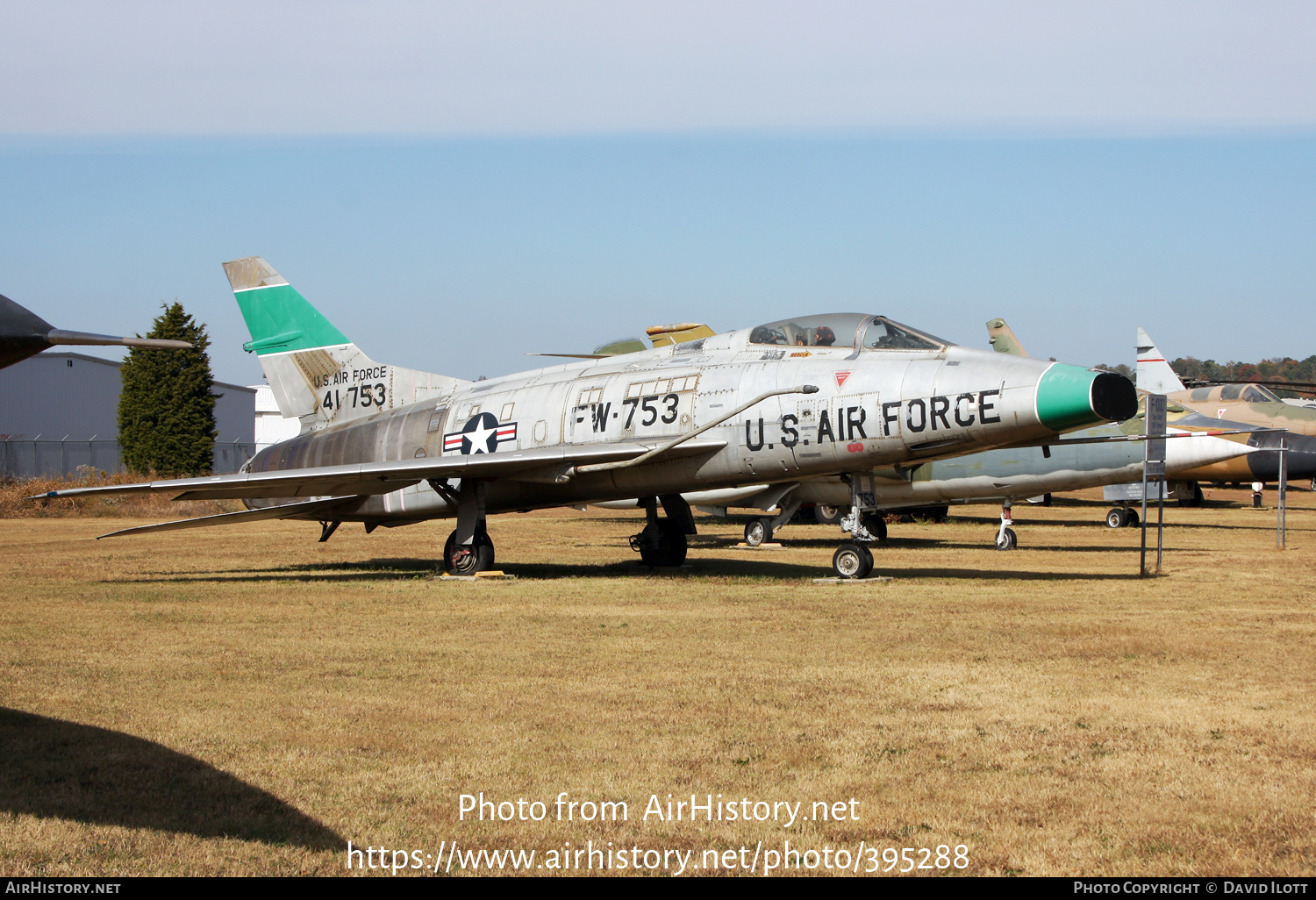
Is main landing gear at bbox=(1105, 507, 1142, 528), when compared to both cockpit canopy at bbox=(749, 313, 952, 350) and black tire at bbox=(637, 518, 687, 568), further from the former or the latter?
cockpit canopy at bbox=(749, 313, 952, 350)

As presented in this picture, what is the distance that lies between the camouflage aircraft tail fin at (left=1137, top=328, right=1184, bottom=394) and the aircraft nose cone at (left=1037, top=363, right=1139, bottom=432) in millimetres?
29561

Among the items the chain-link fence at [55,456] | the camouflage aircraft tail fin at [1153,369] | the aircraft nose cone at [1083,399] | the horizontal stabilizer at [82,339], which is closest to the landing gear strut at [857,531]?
the aircraft nose cone at [1083,399]

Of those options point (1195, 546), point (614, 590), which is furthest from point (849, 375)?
point (1195, 546)

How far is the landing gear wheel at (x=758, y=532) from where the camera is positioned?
857 inches

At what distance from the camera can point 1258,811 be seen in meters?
4.62

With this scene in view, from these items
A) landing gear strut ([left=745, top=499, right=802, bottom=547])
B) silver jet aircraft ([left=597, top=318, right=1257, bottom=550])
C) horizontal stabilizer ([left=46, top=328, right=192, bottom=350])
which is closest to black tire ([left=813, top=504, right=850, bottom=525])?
silver jet aircraft ([left=597, top=318, right=1257, bottom=550])

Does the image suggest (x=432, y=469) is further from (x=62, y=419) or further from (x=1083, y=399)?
(x=62, y=419)

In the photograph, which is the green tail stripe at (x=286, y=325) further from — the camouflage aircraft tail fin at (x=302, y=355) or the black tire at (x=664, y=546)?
the black tire at (x=664, y=546)

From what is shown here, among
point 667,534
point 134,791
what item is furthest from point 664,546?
point 134,791

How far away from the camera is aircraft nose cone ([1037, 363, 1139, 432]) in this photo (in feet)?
38.0

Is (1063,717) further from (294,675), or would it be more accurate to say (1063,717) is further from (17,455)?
(17,455)

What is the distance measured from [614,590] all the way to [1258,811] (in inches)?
359

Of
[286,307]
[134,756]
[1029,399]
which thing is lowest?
[134,756]

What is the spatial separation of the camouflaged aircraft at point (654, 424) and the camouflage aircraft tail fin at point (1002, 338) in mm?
17497
